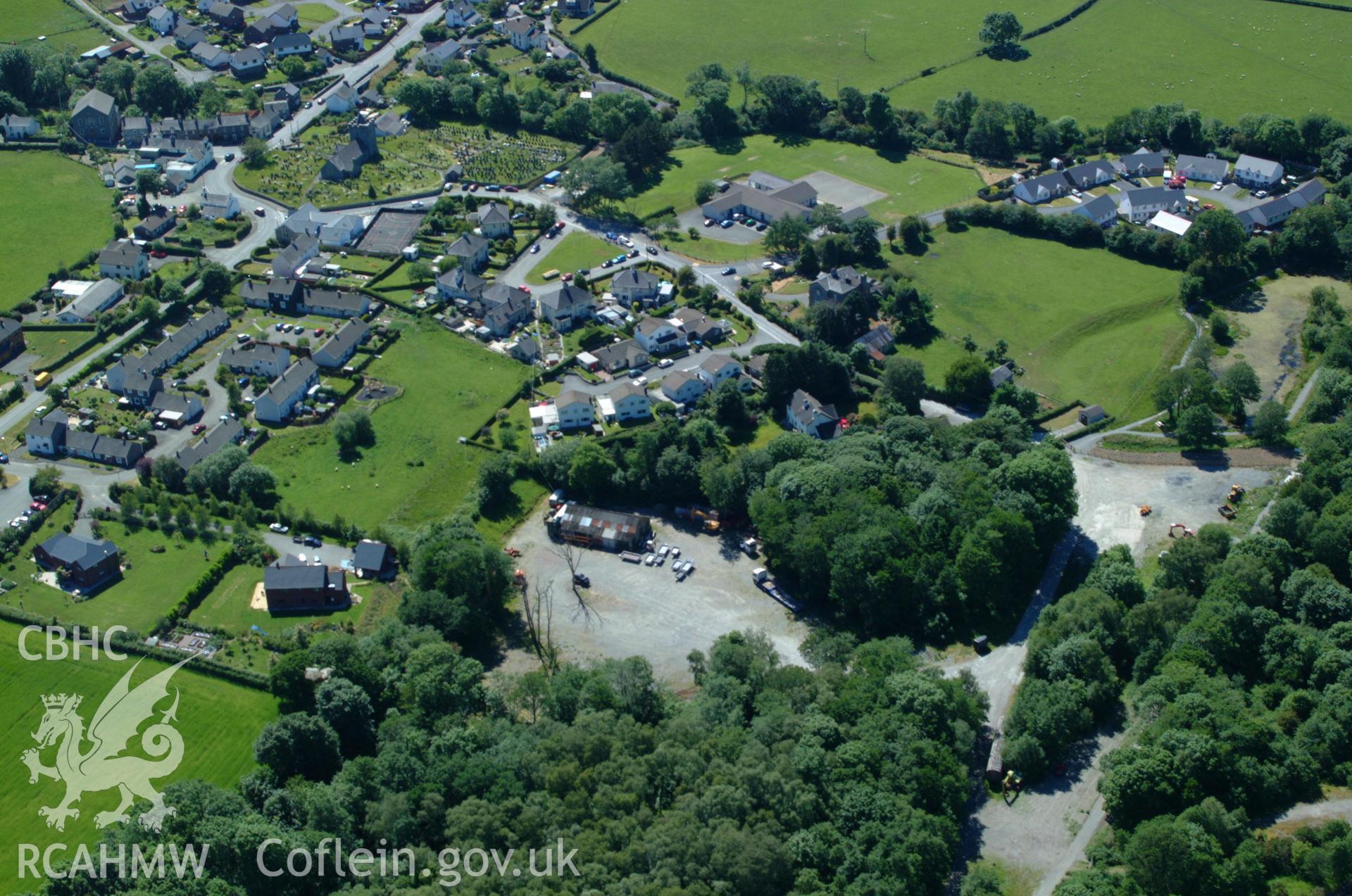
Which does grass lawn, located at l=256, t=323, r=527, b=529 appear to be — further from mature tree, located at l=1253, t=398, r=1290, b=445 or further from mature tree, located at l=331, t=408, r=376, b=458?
mature tree, located at l=1253, t=398, r=1290, b=445

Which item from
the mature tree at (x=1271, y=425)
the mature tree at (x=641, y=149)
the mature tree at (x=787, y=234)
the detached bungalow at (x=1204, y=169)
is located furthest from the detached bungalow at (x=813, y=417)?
the detached bungalow at (x=1204, y=169)

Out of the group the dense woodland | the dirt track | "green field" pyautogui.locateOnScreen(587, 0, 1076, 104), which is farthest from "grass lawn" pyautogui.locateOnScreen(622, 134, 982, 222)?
the dense woodland

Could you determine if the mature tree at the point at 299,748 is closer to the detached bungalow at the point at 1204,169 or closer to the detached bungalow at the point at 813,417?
the detached bungalow at the point at 813,417

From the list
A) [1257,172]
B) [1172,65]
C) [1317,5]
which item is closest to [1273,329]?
[1257,172]

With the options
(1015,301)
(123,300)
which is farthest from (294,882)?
(1015,301)

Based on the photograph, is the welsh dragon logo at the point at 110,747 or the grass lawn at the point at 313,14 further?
the grass lawn at the point at 313,14
